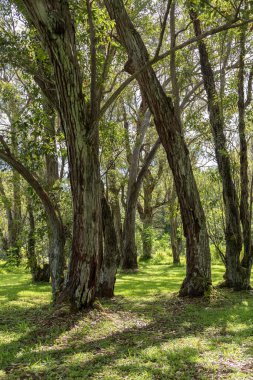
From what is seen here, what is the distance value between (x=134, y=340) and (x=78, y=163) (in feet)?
10.9

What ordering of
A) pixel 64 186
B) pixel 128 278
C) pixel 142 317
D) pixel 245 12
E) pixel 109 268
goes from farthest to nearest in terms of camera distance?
pixel 128 278 → pixel 64 186 → pixel 109 268 → pixel 142 317 → pixel 245 12

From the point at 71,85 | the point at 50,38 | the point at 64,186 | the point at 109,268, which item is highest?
the point at 50,38

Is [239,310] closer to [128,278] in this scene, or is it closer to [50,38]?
[50,38]

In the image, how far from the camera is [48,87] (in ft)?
31.4

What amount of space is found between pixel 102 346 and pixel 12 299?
598cm

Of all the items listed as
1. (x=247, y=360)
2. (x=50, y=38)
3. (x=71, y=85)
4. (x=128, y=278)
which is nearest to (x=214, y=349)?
(x=247, y=360)

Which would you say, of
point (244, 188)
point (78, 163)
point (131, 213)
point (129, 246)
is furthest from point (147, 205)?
point (78, 163)

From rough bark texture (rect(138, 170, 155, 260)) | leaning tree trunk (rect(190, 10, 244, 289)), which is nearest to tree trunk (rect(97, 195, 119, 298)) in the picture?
leaning tree trunk (rect(190, 10, 244, 289))

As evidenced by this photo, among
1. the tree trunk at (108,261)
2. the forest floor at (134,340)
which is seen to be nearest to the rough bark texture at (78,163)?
the forest floor at (134,340)

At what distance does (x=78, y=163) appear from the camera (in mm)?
7500

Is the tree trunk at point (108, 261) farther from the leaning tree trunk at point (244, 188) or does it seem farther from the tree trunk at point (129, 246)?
the tree trunk at point (129, 246)

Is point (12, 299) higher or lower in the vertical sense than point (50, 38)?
lower

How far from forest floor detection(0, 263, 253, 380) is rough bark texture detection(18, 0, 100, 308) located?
0.71 metres

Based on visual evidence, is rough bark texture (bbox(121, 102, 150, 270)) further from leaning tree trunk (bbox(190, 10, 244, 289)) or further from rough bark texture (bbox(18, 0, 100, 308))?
rough bark texture (bbox(18, 0, 100, 308))
